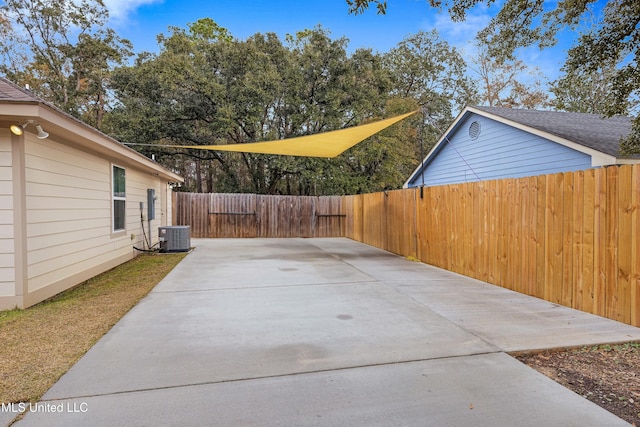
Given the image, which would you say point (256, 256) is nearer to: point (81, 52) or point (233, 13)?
point (233, 13)

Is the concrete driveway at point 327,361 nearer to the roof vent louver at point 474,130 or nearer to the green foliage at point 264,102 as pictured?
the roof vent louver at point 474,130

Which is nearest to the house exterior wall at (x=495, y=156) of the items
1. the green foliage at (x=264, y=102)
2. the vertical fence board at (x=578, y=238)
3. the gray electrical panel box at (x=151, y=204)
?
the vertical fence board at (x=578, y=238)

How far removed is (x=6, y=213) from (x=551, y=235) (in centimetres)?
636

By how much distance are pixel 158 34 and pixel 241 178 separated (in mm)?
8030

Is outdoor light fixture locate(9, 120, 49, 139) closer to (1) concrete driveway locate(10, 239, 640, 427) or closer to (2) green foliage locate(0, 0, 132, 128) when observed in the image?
(1) concrete driveway locate(10, 239, 640, 427)

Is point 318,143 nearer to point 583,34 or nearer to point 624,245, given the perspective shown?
point 583,34

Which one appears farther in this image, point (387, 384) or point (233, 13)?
point (233, 13)

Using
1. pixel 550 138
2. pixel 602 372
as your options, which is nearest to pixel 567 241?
pixel 602 372

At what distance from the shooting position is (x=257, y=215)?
543 inches

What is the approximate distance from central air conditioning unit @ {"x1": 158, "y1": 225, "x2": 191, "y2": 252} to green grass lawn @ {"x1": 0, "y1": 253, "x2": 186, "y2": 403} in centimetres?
321

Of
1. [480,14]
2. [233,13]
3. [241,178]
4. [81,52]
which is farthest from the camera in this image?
[241,178]

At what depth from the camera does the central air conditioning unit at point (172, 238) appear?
9086 mm

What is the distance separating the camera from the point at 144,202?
9.12 metres

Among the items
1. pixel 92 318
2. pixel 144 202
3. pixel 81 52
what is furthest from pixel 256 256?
pixel 81 52
